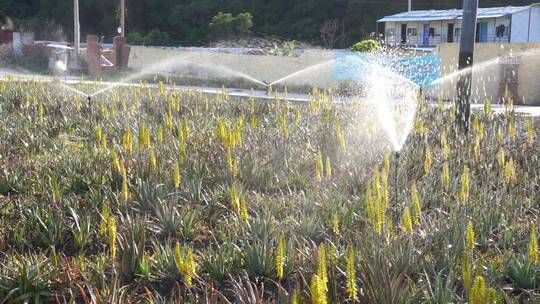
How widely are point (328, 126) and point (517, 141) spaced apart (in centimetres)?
197

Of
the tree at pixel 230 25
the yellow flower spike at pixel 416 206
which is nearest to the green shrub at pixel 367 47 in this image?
the yellow flower spike at pixel 416 206

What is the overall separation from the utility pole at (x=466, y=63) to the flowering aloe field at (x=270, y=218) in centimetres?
46

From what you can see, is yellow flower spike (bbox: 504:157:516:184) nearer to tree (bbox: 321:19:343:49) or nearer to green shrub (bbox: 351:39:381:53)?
green shrub (bbox: 351:39:381:53)

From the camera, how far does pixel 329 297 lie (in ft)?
10.7

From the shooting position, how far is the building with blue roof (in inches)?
1341

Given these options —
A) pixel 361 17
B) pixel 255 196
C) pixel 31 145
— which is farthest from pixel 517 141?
pixel 361 17

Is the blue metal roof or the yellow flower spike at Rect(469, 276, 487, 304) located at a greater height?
the blue metal roof

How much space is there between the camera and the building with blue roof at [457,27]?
1341 inches

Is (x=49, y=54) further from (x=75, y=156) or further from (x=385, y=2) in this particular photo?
(x=75, y=156)

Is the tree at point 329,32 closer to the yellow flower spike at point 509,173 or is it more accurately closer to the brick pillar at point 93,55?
the brick pillar at point 93,55

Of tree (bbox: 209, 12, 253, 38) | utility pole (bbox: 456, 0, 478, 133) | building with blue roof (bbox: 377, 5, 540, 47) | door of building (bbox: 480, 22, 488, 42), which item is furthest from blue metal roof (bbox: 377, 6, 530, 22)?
utility pole (bbox: 456, 0, 478, 133)

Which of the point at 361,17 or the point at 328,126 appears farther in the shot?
the point at 361,17

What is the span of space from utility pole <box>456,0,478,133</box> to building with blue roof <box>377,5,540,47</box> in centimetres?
2415

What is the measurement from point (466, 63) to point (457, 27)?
30634 mm
